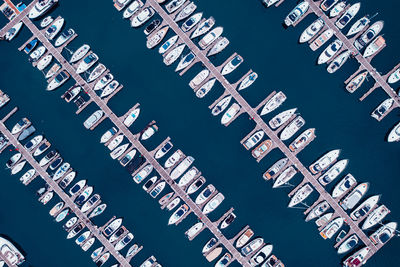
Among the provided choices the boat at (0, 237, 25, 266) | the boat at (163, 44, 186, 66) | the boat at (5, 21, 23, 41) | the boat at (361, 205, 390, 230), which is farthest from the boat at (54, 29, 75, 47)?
the boat at (361, 205, 390, 230)

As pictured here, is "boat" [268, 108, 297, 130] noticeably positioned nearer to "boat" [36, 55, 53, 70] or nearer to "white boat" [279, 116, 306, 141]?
"white boat" [279, 116, 306, 141]

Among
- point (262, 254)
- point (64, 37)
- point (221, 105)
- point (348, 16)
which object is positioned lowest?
point (262, 254)

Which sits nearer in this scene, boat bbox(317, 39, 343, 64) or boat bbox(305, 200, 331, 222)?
boat bbox(317, 39, 343, 64)

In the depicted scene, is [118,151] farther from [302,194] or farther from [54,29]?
[302,194]

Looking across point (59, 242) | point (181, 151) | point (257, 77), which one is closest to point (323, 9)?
point (257, 77)

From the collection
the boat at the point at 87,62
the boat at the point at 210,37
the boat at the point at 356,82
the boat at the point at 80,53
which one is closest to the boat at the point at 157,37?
the boat at the point at 210,37

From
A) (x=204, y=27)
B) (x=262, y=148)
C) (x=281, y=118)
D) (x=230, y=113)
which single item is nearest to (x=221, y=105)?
(x=230, y=113)
